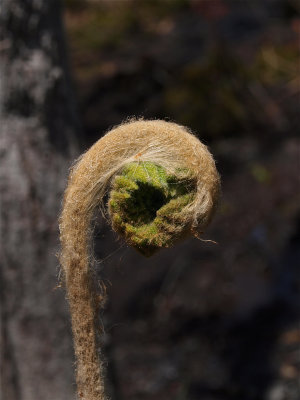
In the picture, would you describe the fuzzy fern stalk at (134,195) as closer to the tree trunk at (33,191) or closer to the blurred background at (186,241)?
the blurred background at (186,241)

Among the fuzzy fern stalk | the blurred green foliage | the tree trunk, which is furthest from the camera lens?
the blurred green foliage

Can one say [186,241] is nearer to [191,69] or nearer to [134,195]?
[191,69]

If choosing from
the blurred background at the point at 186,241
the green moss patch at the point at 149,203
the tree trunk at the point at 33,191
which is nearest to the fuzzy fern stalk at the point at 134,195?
the green moss patch at the point at 149,203

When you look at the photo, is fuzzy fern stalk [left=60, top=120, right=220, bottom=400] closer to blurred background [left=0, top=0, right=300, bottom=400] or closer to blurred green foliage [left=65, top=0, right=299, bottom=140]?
blurred background [left=0, top=0, right=300, bottom=400]

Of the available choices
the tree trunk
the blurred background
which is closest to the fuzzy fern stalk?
the blurred background

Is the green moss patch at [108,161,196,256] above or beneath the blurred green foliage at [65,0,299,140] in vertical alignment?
above

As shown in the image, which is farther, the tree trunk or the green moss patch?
the tree trunk

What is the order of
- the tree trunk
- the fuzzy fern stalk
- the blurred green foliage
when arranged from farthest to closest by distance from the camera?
1. the blurred green foliage
2. the tree trunk
3. the fuzzy fern stalk

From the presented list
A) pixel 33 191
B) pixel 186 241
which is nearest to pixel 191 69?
pixel 186 241
